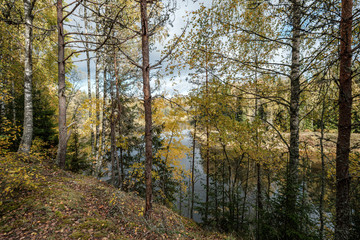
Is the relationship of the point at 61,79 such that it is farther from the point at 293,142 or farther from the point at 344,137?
the point at 293,142

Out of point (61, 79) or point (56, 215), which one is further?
point (61, 79)

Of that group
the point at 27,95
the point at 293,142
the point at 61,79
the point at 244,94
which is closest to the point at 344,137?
the point at 293,142

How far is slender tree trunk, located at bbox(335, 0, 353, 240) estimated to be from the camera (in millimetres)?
2416

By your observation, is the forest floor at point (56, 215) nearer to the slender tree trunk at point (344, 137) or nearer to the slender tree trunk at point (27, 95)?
the slender tree trunk at point (27, 95)

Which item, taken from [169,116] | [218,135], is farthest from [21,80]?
[218,135]

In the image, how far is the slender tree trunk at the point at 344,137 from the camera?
7.93 feet

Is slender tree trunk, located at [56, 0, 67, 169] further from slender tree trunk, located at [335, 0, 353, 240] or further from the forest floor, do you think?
slender tree trunk, located at [335, 0, 353, 240]

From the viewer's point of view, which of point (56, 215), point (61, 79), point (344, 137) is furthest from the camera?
point (61, 79)

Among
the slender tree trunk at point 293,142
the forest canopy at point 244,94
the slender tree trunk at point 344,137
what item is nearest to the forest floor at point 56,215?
the forest canopy at point 244,94

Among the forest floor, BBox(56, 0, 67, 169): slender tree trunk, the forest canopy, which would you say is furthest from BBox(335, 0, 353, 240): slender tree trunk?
BBox(56, 0, 67, 169): slender tree trunk

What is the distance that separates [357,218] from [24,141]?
12.3 m

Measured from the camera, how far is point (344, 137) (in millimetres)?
2518

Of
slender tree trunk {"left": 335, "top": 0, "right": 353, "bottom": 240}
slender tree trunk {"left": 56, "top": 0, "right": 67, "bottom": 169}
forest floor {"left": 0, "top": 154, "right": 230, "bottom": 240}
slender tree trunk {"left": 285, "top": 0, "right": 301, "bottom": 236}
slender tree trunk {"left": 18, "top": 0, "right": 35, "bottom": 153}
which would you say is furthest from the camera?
slender tree trunk {"left": 18, "top": 0, "right": 35, "bottom": 153}

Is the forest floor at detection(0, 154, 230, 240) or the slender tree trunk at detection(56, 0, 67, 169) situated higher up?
the slender tree trunk at detection(56, 0, 67, 169)
